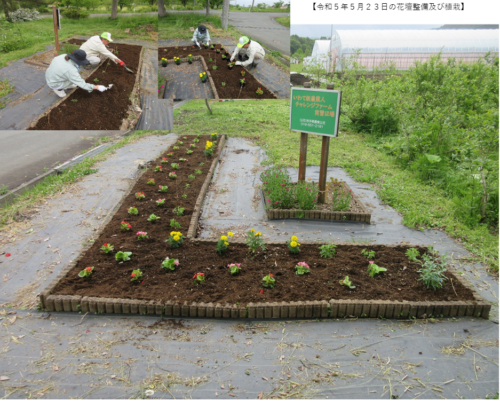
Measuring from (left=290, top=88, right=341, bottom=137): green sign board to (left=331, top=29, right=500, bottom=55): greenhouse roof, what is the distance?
1634 cm

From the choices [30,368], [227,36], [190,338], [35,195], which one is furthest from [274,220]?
[35,195]

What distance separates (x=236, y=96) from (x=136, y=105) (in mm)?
2399

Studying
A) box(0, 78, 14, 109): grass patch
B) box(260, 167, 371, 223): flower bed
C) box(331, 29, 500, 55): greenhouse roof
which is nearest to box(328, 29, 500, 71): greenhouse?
box(331, 29, 500, 55): greenhouse roof

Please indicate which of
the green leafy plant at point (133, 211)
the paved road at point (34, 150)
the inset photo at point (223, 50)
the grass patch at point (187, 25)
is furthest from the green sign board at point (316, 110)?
the paved road at point (34, 150)

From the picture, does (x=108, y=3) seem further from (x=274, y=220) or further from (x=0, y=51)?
(x=274, y=220)

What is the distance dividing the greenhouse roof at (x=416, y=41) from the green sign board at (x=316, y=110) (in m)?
16.3

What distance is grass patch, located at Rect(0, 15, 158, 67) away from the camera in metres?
4.36

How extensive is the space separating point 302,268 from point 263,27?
4.18m

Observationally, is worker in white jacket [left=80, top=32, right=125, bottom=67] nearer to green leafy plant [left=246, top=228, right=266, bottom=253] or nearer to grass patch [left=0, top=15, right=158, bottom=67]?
grass patch [left=0, top=15, right=158, bottom=67]

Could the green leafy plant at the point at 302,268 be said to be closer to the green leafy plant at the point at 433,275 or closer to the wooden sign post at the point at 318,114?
the green leafy plant at the point at 433,275

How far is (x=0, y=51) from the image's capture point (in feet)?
14.5

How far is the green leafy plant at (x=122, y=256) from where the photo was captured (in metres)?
4.10

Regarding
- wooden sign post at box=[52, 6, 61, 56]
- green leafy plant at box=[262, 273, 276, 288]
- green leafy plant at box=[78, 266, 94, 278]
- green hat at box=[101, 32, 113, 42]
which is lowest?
green leafy plant at box=[78, 266, 94, 278]

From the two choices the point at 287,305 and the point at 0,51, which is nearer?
the point at 287,305
